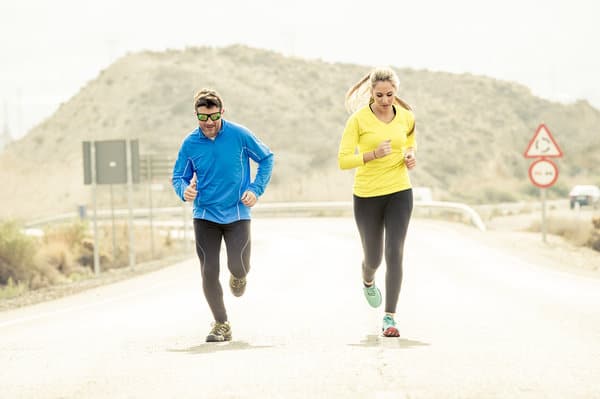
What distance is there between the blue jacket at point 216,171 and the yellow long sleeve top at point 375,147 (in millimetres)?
841

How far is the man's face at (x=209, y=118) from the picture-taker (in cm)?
745

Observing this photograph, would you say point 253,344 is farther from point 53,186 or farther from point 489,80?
point 489,80

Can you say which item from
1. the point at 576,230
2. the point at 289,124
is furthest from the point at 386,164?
the point at 289,124

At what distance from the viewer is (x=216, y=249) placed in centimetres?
785

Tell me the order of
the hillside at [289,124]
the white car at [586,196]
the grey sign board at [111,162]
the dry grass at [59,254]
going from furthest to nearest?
the hillside at [289,124] < the white car at [586,196] < the dry grass at [59,254] < the grey sign board at [111,162]

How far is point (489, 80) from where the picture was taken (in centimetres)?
11269

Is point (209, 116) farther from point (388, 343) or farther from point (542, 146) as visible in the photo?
point (542, 146)

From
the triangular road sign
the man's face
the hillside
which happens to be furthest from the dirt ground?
the hillside

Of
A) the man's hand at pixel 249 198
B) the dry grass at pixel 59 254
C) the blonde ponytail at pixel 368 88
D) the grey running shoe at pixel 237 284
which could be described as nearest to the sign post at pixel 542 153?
the dry grass at pixel 59 254

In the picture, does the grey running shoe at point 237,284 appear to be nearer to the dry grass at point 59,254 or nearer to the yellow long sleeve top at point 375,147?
the yellow long sleeve top at point 375,147

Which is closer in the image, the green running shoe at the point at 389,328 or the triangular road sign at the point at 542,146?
the green running shoe at the point at 389,328

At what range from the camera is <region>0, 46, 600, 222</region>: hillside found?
75312mm

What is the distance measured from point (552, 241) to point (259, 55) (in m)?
84.0

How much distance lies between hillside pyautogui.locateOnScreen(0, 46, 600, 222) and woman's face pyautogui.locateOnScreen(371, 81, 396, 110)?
178ft
